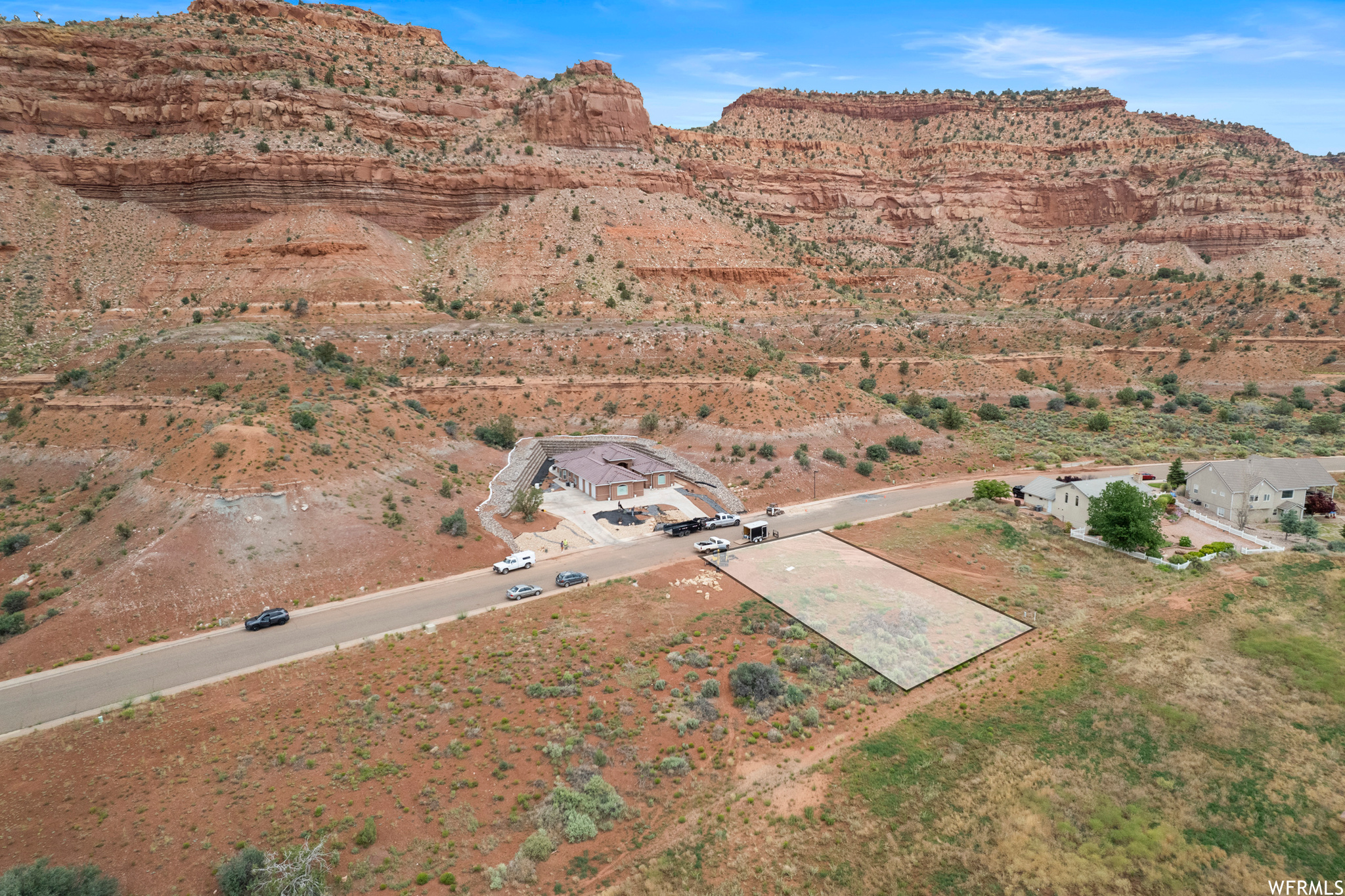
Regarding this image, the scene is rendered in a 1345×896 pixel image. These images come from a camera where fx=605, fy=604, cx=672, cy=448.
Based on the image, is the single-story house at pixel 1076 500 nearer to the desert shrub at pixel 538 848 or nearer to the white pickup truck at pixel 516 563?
the white pickup truck at pixel 516 563

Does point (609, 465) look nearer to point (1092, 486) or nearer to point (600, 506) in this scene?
point (600, 506)

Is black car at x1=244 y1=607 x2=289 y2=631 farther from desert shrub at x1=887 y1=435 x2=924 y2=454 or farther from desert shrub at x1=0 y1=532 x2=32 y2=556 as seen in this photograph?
desert shrub at x1=887 y1=435 x2=924 y2=454

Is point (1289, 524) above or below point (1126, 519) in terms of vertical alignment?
below

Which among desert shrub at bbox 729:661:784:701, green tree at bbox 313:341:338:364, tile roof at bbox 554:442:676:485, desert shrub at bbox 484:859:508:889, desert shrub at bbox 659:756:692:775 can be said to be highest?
green tree at bbox 313:341:338:364

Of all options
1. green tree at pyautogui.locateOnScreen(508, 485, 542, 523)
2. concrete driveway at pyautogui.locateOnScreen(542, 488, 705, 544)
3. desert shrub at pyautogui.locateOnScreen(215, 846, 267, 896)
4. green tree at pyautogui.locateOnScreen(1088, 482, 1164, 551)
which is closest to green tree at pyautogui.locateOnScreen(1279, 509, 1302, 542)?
green tree at pyautogui.locateOnScreen(1088, 482, 1164, 551)

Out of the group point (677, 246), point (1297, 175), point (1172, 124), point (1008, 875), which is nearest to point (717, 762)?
point (1008, 875)

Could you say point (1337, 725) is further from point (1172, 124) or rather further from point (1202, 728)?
point (1172, 124)

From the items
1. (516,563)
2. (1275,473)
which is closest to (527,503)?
(516,563)
